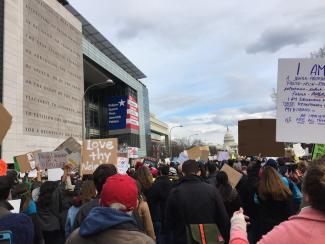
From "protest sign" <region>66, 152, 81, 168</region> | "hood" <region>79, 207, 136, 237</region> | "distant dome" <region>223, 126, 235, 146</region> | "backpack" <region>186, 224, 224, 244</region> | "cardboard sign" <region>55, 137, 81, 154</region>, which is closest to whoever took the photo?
"hood" <region>79, 207, 136, 237</region>

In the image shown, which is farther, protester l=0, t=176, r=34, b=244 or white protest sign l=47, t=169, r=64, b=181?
white protest sign l=47, t=169, r=64, b=181

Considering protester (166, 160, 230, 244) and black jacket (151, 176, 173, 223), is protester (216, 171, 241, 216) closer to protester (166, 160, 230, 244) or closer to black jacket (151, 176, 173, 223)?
black jacket (151, 176, 173, 223)

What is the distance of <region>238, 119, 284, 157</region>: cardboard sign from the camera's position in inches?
278

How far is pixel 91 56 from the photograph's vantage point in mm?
60625

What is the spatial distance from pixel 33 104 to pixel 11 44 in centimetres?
580

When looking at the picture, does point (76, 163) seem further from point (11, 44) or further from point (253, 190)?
point (11, 44)

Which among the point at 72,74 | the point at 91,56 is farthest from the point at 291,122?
the point at 91,56

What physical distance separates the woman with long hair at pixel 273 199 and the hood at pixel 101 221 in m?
3.51

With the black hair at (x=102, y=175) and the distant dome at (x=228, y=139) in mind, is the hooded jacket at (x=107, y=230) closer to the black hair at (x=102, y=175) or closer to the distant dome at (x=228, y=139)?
the black hair at (x=102, y=175)

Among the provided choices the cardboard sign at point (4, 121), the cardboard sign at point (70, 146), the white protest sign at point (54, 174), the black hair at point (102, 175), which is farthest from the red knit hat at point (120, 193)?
the cardboard sign at point (70, 146)

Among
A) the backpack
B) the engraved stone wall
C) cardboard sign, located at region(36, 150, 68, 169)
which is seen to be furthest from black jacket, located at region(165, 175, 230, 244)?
the engraved stone wall

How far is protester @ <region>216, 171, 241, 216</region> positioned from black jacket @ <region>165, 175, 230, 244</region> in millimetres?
1529

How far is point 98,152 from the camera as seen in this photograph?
10539mm

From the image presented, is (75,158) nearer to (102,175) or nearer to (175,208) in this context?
(175,208)
